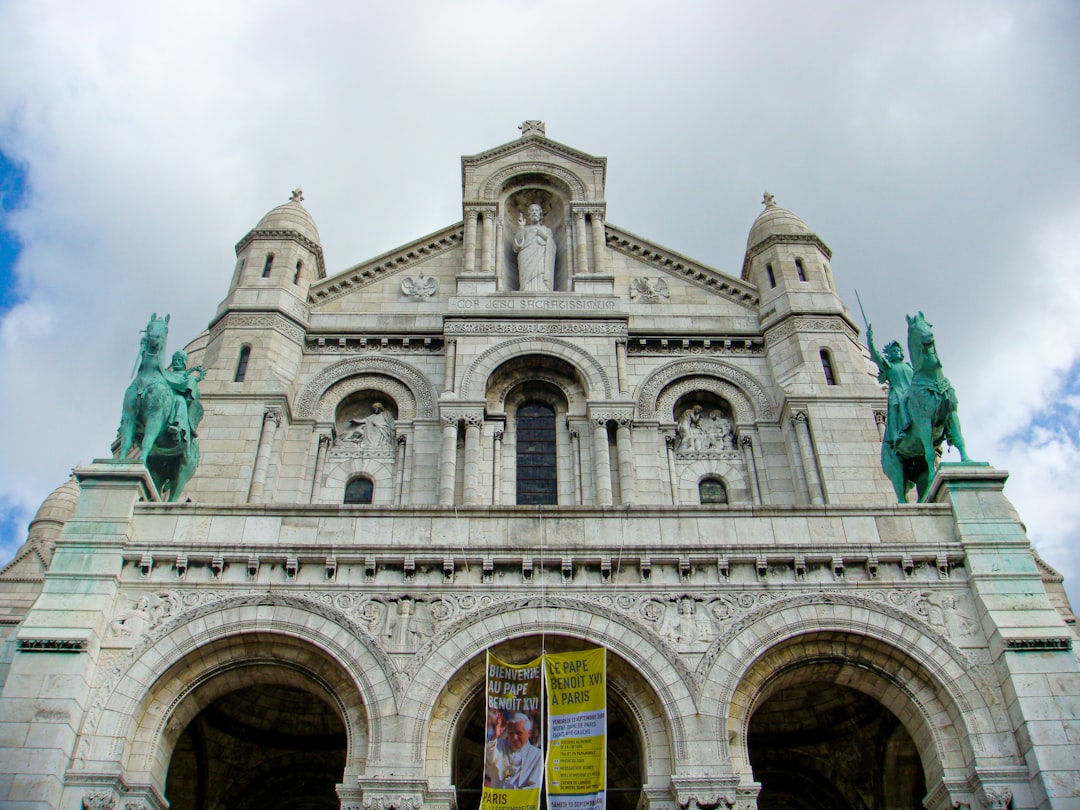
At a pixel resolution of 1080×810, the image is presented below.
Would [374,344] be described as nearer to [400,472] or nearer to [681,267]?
[400,472]

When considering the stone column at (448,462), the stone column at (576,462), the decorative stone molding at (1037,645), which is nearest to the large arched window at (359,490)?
the stone column at (448,462)

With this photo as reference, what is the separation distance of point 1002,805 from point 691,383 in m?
14.0

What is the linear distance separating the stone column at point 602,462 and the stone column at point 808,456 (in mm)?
4339

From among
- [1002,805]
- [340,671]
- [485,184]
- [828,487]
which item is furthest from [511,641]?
[485,184]

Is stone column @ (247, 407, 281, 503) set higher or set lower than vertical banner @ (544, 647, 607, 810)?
higher

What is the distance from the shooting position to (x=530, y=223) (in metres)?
30.4

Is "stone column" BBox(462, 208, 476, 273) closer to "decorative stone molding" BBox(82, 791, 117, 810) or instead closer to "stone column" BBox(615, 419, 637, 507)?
"stone column" BBox(615, 419, 637, 507)

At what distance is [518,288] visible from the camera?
96.8 ft

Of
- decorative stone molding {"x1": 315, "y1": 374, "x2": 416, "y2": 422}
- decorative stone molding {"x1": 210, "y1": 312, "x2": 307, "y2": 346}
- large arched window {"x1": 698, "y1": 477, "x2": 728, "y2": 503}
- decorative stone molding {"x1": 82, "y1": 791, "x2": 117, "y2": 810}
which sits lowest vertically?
decorative stone molding {"x1": 82, "y1": 791, "x2": 117, "y2": 810}

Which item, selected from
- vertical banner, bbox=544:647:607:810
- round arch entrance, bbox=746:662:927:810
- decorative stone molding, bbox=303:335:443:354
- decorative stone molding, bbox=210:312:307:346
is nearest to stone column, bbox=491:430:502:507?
decorative stone molding, bbox=303:335:443:354

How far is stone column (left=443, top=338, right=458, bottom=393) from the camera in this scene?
25.4 metres

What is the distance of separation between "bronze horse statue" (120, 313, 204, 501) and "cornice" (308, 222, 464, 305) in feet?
27.6

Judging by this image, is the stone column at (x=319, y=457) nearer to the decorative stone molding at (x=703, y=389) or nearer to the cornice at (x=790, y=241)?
the decorative stone molding at (x=703, y=389)

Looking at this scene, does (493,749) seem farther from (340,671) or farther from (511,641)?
(340,671)
